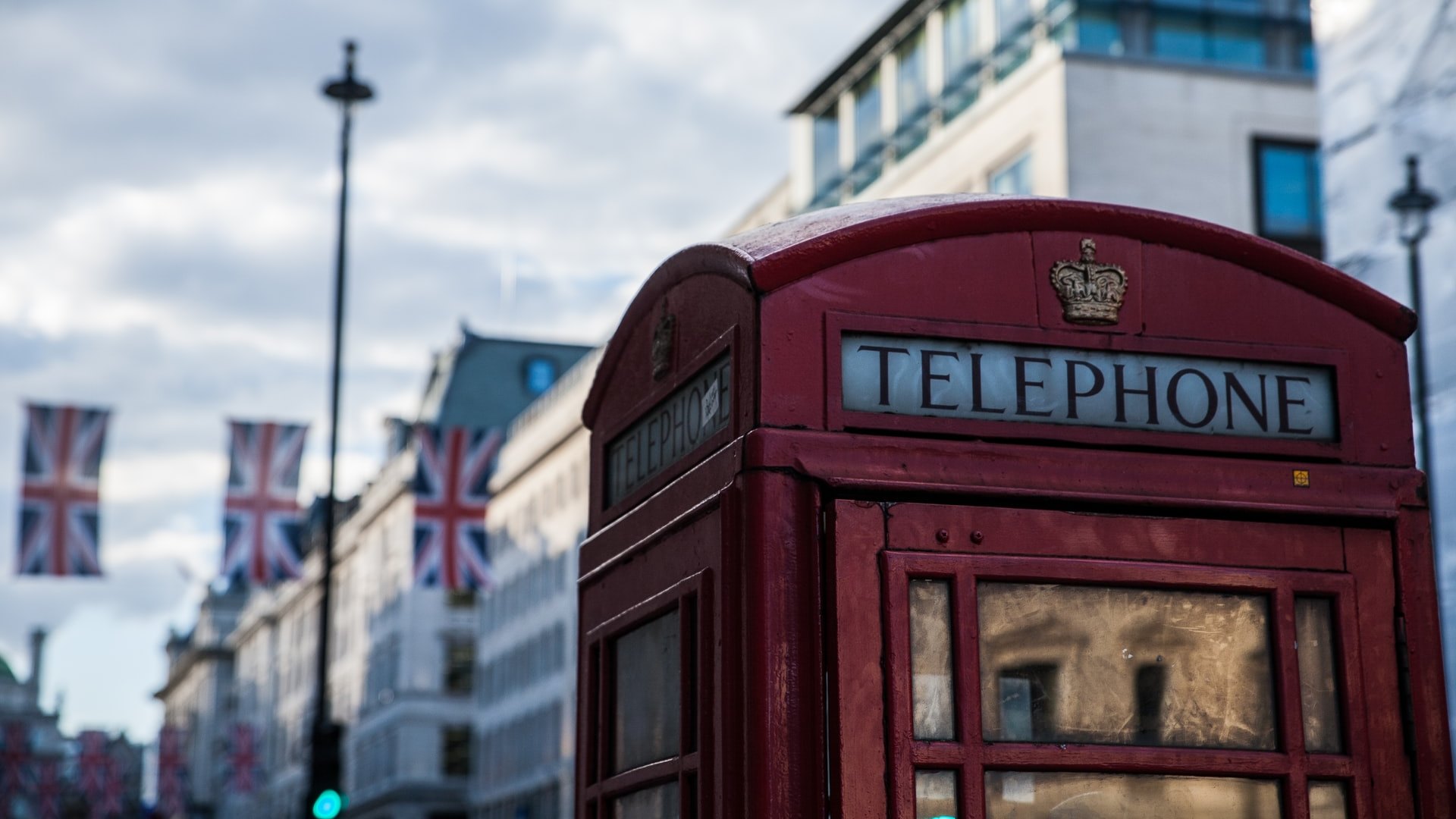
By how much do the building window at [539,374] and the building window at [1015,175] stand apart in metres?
42.3

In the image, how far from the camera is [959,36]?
38406mm

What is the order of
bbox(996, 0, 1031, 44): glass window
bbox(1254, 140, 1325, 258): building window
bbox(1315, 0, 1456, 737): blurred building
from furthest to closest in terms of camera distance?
1. bbox(996, 0, 1031, 44): glass window
2. bbox(1254, 140, 1325, 258): building window
3. bbox(1315, 0, 1456, 737): blurred building

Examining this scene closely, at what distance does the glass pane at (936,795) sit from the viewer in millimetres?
3846

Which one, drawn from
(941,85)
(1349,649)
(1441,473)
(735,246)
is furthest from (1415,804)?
(941,85)

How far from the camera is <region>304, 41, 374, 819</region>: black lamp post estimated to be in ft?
55.5

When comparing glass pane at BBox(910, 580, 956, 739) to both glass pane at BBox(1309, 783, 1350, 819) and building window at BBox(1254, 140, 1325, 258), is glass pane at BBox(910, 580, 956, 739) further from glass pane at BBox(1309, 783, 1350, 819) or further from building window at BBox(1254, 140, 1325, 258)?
building window at BBox(1254, 140, 1325, 258)

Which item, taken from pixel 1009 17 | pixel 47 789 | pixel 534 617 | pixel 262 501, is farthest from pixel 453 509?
pixel 47 789

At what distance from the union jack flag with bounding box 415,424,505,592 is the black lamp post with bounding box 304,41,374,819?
922 centimetres

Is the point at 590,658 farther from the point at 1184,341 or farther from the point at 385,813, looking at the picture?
the point at 385,813

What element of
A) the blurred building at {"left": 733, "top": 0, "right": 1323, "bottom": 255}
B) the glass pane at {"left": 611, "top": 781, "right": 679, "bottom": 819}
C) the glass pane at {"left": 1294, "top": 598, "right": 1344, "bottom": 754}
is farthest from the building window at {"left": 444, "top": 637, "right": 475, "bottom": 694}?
the glass pane at {"left": 1294, "top": 598, "right": 1344, "bottom": 754}

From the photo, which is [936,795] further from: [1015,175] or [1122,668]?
[1015,175]

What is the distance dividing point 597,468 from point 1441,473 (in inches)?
905

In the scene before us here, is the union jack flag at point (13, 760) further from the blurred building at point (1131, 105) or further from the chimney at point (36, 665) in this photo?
the chimney at point (36, 665)

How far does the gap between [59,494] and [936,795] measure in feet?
81.9
